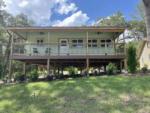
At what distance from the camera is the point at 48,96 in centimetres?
1619

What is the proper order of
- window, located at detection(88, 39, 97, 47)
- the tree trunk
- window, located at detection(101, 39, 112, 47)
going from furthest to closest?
window, located at detection(101, 39, 112, 47) → window, located at detection(88, 39, 97, 47) → the tree trunk

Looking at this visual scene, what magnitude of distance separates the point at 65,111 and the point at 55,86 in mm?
4891

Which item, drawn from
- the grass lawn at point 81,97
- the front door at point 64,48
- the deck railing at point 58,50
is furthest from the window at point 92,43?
the grass lawn at point 81,97

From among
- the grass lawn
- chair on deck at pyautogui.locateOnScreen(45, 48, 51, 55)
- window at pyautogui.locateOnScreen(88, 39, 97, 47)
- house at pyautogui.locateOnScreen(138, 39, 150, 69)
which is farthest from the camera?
house at pyautogui.locateOnScreen(138, 39, 150, 69)

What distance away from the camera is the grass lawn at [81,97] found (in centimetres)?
1385

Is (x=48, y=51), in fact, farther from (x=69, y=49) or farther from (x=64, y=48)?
(x=69, y=49)

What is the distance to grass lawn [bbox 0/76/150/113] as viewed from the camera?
1385 cm

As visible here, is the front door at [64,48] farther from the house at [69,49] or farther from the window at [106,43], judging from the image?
the window at [106,43]

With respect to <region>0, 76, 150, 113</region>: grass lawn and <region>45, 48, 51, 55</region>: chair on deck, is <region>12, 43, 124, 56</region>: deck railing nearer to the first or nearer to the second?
<region>45, 48, 51, 55</region>: chair on deck

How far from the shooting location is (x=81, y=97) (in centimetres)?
1566

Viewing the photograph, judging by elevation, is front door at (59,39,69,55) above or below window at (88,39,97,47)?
below

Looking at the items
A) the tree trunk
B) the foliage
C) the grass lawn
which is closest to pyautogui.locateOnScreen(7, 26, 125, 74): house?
the foliage

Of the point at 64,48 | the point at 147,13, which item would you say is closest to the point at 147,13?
the point at 147,13

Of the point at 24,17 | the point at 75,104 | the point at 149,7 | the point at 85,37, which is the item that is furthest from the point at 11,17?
the point at 149,7
